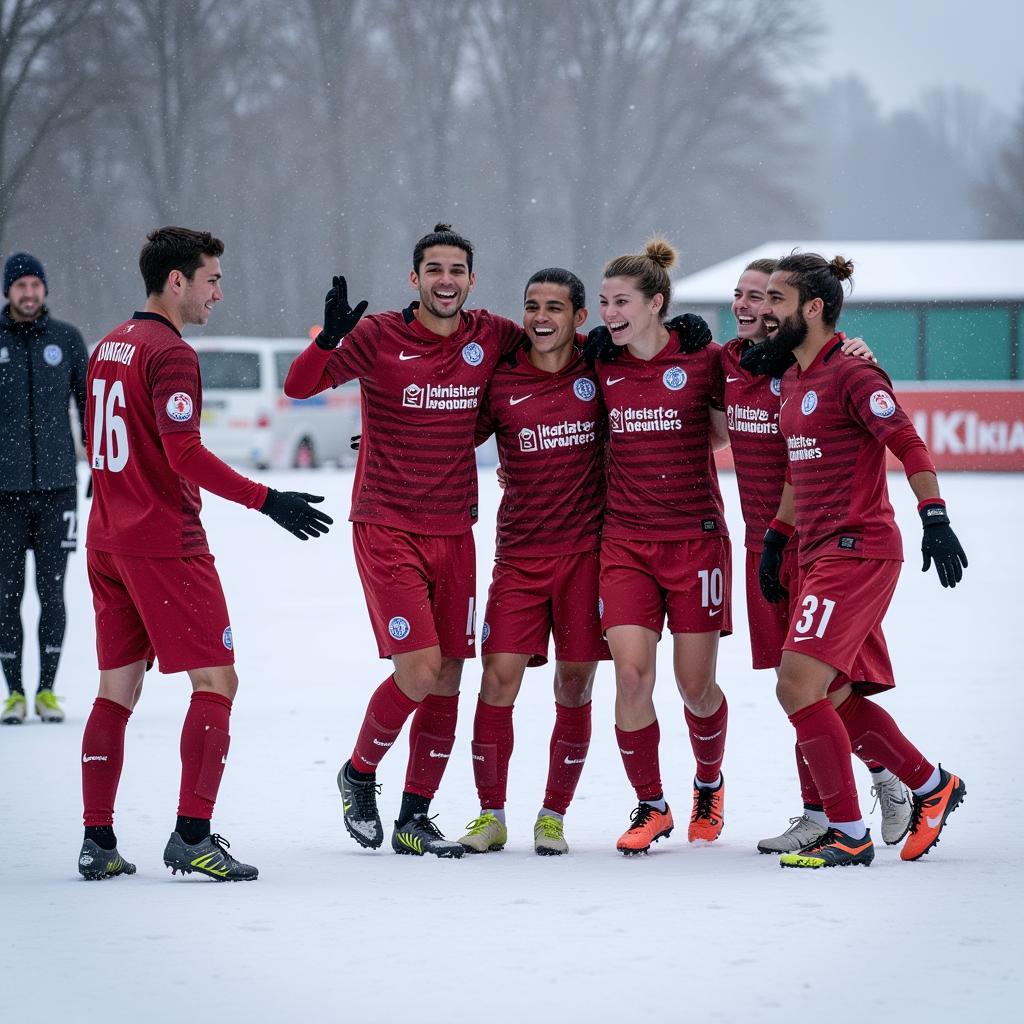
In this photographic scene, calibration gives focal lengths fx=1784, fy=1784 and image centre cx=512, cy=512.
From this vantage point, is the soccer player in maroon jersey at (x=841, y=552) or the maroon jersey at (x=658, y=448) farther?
the maroon jersey at (x=658, y=448)

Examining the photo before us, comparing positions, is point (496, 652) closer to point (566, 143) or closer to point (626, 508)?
point (626, 508)

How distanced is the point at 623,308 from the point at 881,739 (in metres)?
1.61

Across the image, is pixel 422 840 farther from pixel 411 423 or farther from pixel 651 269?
pixel 651 269

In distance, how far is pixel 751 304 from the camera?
5938mm

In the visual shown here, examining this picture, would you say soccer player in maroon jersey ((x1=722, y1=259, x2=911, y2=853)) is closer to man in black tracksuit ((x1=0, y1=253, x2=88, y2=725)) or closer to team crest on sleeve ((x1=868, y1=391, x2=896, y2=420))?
team crest on sleeve ((x1=868, y1=391, x2=896, y2=420))

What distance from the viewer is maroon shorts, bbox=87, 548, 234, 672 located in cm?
512

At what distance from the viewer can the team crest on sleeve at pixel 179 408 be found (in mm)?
4992

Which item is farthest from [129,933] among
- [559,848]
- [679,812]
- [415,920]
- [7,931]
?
[679,812]

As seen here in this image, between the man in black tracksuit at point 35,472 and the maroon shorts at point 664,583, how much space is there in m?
3.39

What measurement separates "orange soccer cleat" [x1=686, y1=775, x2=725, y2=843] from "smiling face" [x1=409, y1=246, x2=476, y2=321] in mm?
1793

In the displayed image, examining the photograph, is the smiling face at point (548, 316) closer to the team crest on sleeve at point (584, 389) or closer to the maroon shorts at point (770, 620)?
the team crest on sleeve at point (584, 389)

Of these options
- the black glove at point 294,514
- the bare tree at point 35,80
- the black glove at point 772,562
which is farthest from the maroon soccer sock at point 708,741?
the bare tree at point 35,80

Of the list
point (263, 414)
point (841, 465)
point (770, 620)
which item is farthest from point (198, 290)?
point (263, 414)

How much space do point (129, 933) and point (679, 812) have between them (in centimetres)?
241
